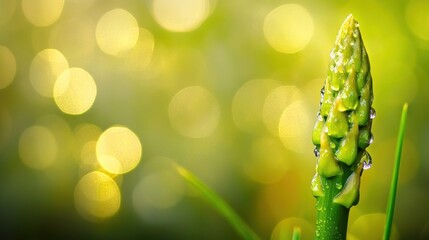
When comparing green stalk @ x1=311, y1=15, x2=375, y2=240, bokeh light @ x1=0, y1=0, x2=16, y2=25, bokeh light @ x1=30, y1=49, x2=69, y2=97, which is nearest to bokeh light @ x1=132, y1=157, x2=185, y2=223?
bokeh light @ x1=30, y1=49, x2=69, y2=97

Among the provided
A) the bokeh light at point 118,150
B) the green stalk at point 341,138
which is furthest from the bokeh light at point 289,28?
the green stalk at point 341,138

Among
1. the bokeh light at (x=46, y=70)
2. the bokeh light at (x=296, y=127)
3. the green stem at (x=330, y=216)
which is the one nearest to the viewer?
the green stem at (x=330, y=216)

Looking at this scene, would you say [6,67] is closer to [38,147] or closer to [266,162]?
[38,147]

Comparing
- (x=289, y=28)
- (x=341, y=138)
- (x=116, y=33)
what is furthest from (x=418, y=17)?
(x=341, y=138)

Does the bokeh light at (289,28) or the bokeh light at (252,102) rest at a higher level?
the bokeh light at (289,28)

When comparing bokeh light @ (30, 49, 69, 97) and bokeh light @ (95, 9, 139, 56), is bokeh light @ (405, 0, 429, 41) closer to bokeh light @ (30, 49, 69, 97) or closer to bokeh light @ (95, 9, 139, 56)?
bokeh light @ (95, 9, 139, 56)

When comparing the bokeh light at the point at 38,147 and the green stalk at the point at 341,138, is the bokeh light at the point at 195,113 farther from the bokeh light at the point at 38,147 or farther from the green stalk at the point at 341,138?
the green stalk at the point at 341,138

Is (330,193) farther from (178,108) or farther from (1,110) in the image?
(1,110)
